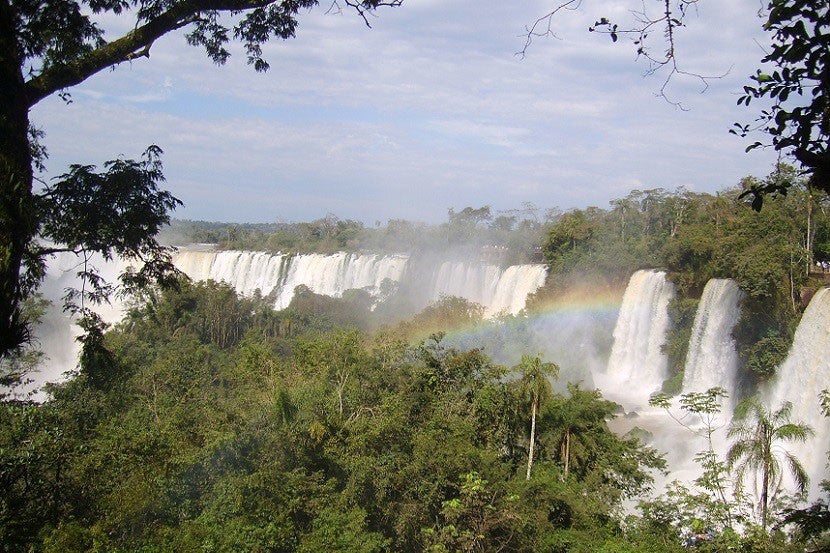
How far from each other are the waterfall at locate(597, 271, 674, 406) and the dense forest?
82 cm

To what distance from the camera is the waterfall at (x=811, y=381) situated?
516 inches

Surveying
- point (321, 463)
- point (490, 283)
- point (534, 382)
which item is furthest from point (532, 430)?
point (490, 283)

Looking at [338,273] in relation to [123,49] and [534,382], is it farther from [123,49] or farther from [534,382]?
[123,49]

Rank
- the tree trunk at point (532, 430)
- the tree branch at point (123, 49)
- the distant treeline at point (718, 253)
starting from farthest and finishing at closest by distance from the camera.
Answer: the distant treeline at point (718, 253)
the tree trunk at point (532, 430)
the tree branch at point (123, 49)

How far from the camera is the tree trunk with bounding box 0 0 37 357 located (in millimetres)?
3314

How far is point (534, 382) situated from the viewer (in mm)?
13055

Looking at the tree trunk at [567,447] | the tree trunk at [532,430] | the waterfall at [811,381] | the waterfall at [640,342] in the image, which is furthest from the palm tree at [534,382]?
the waterfall at [640,342]

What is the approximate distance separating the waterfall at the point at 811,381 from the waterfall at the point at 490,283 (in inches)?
551

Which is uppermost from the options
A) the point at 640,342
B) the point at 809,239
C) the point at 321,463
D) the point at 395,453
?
the point at 809,239

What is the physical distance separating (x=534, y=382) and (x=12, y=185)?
11022mm

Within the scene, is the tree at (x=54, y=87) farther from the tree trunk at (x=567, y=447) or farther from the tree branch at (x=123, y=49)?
the tree trunk at (x=567, y=447)

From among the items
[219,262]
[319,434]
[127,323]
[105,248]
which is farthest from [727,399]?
[219,262]

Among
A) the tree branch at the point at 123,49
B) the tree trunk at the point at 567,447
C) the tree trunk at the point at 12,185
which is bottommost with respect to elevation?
the tree trunk at the point at 567,447

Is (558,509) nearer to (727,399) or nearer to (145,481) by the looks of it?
(145,481)
